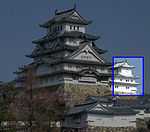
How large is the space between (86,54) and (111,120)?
10143mm

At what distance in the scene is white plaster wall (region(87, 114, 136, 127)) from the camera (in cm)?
3691

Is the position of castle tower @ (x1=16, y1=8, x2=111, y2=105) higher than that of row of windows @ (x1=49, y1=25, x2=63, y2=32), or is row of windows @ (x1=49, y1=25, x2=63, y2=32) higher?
row of windows @ (x1=49, y1=25, x2=63, y2=32)

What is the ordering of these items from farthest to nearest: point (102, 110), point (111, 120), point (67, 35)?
point (67, 35)
point (111, 120)
point (102, 110)

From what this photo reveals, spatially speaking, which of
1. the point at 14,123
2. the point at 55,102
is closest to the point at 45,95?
the point at 55,102

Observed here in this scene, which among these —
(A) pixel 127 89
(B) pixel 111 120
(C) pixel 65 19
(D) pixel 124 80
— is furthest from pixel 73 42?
(B) pixel 111 120

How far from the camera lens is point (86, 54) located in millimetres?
46438

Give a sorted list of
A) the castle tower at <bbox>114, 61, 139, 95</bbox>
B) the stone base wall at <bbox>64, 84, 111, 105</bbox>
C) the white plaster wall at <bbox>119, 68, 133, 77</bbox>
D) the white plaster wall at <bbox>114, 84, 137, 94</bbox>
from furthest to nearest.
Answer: the white plaster wall at <bbox>114, 84, 137, 94</bbox>
the white plaster wall at <bbox>119, 68, 133, 77</bbox>
the castle tower at <bbox>114, 61, 139, 95</bbox>
the stone base wall at <bbox>64, 84, 111, 105</bbox>

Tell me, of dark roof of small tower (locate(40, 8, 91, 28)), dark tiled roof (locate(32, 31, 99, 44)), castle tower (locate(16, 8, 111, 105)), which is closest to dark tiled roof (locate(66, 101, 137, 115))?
castle tower (locate(16, 8, 111, 105))

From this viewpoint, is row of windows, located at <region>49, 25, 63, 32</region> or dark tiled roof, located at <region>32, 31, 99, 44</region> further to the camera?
row of windows, located at <region>49, 25, 63, 32</region>

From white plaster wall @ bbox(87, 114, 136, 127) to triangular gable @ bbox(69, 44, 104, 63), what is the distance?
31.6 feet

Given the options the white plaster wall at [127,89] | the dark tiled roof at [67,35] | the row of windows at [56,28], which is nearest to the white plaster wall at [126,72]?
the white plaster wall at [127,89]

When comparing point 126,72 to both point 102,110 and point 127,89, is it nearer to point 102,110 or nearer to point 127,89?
point 127,89

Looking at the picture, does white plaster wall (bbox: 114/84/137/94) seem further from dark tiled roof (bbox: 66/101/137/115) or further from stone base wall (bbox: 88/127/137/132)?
stone base wall (bbox: 88/127/137/132)

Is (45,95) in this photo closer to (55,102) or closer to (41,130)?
(55,102)
